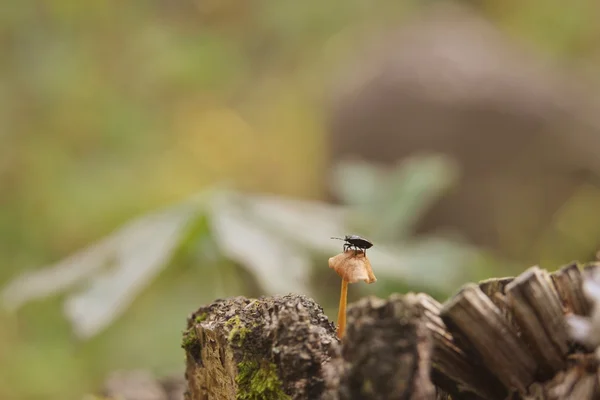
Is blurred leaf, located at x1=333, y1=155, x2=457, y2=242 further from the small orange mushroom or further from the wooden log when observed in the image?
the small orange mushroom

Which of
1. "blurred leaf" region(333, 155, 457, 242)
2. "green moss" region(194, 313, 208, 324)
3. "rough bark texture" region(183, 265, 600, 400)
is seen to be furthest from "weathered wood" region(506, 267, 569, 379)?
"blurred leaf" region(333, 155, 457, 242)

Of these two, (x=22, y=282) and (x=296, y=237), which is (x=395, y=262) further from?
(x=22, y=282)

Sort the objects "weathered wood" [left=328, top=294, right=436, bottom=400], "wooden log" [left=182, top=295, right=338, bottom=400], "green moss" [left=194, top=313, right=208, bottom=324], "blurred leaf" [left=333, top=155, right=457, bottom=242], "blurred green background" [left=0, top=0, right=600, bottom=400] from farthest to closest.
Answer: "blurred green background" [left=0, top=0, right=600, bottom=400] → "blurred leaf" [left=333, top=155, right=457, bottom=242] → "green moss" [left=194, top=313, right=208, bottom=324] → "wooden log" [left=182, top=295, right=338, bottom=400] → "weathered wood" [left=328, top=294, right=436, bottom=400]

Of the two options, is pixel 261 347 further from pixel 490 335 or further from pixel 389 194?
pixel 389 194

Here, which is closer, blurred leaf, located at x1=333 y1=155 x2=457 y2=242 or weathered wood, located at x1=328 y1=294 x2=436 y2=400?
weathered wood, located at x1=328 y1=294 x2=436 y2=400

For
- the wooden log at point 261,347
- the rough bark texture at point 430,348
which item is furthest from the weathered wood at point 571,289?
the wooden log at point 261,347

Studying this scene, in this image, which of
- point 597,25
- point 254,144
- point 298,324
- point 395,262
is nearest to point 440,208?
point 395,262

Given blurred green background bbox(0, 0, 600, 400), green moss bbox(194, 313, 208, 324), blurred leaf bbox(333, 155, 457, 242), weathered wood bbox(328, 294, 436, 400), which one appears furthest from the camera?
blurred green background bbox(0, 0, 600, 400)

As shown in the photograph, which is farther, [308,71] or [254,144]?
[308,71]
